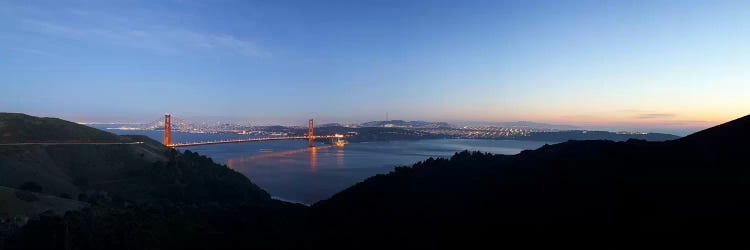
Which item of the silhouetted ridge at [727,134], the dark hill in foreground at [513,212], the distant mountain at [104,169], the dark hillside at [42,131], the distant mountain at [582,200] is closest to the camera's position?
the distant mountain at [582,200]

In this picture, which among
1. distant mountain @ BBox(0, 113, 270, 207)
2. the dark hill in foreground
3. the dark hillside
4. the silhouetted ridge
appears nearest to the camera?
the dark hill in foreground

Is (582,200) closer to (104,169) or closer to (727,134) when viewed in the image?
(727,134)

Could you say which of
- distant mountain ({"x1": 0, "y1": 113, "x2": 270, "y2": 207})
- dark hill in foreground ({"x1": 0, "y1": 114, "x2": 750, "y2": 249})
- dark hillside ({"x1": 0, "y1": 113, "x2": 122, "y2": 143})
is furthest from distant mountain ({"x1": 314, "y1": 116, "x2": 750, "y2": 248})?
dark hillside ({"x1": 0, "y1": 113, "x2": 122, "y2": 143})

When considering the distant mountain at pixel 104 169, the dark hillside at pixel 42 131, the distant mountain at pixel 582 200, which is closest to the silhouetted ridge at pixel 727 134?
the distant mountain at pixel 582 200

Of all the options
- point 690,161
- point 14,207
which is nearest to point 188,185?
point 14,207

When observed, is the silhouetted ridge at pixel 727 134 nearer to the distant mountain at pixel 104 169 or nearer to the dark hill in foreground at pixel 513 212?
the dark hill in foreground at pixel 513 212

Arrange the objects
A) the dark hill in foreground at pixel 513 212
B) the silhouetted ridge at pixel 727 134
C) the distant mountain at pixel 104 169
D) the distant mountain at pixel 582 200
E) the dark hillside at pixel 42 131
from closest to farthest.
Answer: the distant mountain at pixel 582 200
the dark hill in foreground at pixel 513 212
the silhouetted ridge at pixel 727 134
the distant mountain at pixel 104 169
the dark hillside at pixel 42 131

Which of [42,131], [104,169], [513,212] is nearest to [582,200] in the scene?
[513,212]

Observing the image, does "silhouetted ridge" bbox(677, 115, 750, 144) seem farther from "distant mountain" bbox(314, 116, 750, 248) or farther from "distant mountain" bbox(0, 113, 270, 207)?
"distant mountain" bbox(0, 113, 270, 207)

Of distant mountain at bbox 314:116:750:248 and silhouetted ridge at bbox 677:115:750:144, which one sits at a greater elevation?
silhouetted ridge at bbox 677:115:750:144
